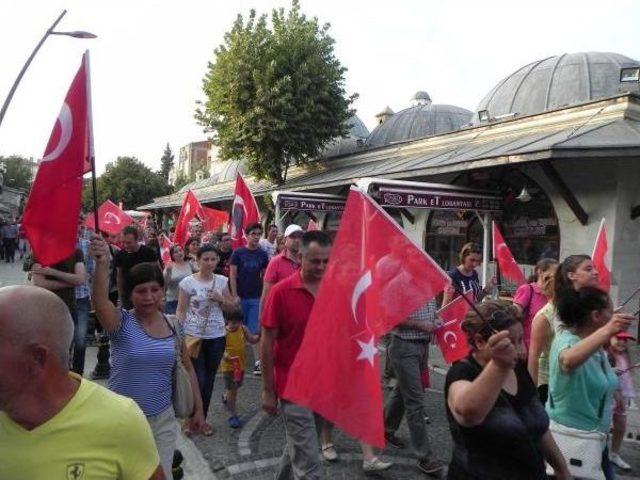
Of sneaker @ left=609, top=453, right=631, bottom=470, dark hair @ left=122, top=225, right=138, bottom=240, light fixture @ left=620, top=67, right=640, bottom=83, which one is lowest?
sneaker @ left=609, top=453, right=631, bottom=470

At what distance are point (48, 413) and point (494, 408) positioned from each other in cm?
166

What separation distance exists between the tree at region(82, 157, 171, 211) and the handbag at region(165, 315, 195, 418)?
50468 mm

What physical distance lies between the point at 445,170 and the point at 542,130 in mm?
2945

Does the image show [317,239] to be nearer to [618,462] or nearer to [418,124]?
[618,462]

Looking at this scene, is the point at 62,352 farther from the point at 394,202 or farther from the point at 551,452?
the point at 394,202

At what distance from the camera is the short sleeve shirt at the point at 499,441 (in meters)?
2.36

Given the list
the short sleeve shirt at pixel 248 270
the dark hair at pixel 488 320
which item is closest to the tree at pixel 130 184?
the short sleeve shirt at pixel 248 270

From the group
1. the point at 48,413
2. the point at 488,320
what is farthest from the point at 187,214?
the point at 48,413

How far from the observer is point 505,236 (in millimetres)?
12633

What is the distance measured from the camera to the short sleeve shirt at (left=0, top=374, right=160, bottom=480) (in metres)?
1.54

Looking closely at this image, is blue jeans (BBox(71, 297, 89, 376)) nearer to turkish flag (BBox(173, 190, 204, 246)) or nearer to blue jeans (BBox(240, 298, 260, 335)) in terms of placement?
blue jeans (BBox(240, 298, 260, 335))

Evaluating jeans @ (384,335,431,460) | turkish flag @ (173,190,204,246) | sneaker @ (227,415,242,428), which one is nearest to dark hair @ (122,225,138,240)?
sneaker @ (227,415,242,428)

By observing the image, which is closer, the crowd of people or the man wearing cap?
the crowd of people

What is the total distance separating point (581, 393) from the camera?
10.1 feet
